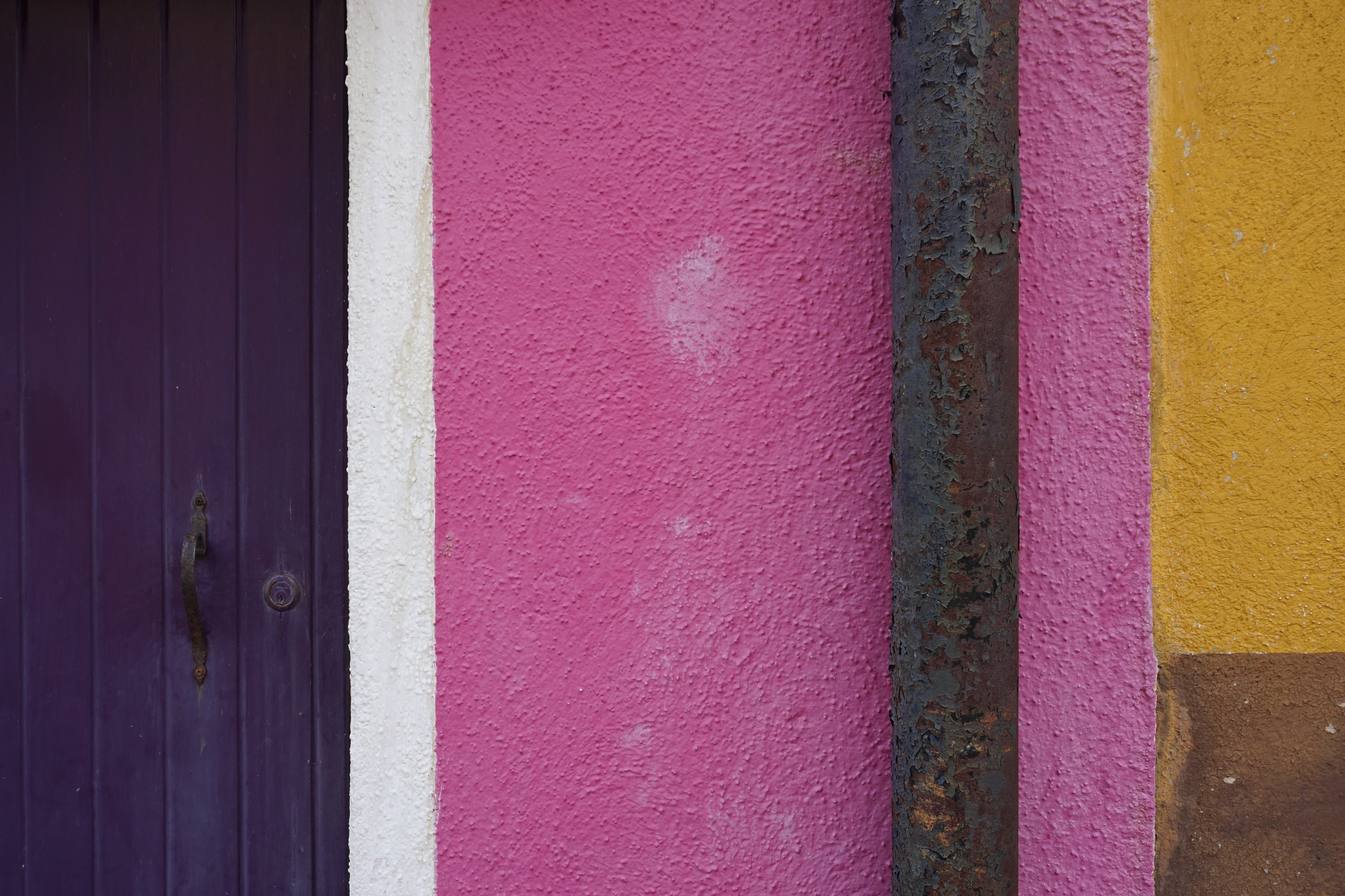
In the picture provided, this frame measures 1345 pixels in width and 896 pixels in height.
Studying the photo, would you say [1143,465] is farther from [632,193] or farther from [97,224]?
[97,224]

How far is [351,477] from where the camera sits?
44.2 inches

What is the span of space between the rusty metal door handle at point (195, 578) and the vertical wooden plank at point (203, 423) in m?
0.01

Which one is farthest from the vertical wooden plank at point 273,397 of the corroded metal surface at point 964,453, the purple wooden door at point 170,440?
the corroded metal surface at point 964,453

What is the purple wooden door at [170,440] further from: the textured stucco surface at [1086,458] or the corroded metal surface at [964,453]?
the textured stucco surface at [1086,458]

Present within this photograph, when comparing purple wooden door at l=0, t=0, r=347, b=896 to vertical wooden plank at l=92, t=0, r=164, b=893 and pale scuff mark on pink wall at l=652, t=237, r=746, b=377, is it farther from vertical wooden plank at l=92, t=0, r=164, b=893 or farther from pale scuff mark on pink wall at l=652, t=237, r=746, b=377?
Answer: pale scuff mark on pink wall at l=652, t=237, r=746, b=377

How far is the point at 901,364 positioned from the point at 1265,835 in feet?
3.17

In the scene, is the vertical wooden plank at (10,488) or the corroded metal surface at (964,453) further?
the vertical wooden plank at (10,488)

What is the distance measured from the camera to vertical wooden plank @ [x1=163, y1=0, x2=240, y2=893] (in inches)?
50.3

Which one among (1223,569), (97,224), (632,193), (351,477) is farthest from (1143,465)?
(97,224)

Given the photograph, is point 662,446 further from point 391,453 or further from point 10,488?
point 10,488

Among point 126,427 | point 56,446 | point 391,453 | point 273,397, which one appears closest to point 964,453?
point 391,453

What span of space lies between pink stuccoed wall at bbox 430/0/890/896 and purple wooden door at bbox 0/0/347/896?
14.3 inches

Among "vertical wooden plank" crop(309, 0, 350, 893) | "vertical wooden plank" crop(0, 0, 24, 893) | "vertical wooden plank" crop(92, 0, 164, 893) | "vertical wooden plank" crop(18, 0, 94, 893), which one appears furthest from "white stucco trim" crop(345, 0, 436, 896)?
"vertical wooden plank" crop(0, 0, 24, 893)

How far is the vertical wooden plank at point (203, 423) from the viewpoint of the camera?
50.3 inches
